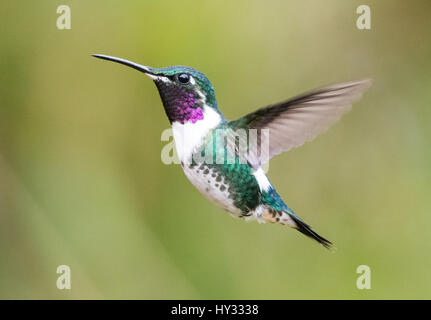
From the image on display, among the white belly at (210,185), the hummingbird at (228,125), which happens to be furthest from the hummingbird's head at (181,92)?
the white belly at (210,185)

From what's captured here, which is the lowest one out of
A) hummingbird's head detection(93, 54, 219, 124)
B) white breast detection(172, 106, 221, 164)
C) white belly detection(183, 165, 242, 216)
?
white belly detection(183, 165, 242, 216)

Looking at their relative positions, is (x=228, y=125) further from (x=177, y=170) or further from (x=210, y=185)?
(x=177, y=170)

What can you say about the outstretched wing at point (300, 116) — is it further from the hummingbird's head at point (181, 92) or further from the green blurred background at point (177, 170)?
the green blurred background at point (177, 170)

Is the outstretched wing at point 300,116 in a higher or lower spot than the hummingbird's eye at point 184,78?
lower

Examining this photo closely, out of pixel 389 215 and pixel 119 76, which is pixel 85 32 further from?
pixel 389 215

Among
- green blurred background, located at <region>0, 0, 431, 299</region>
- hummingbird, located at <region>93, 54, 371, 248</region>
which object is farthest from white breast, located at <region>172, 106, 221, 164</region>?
green blurred background, located at <region>0, 0, 431, 299</region>

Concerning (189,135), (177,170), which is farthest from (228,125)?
(177,170)

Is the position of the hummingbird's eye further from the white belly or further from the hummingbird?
the white belly
